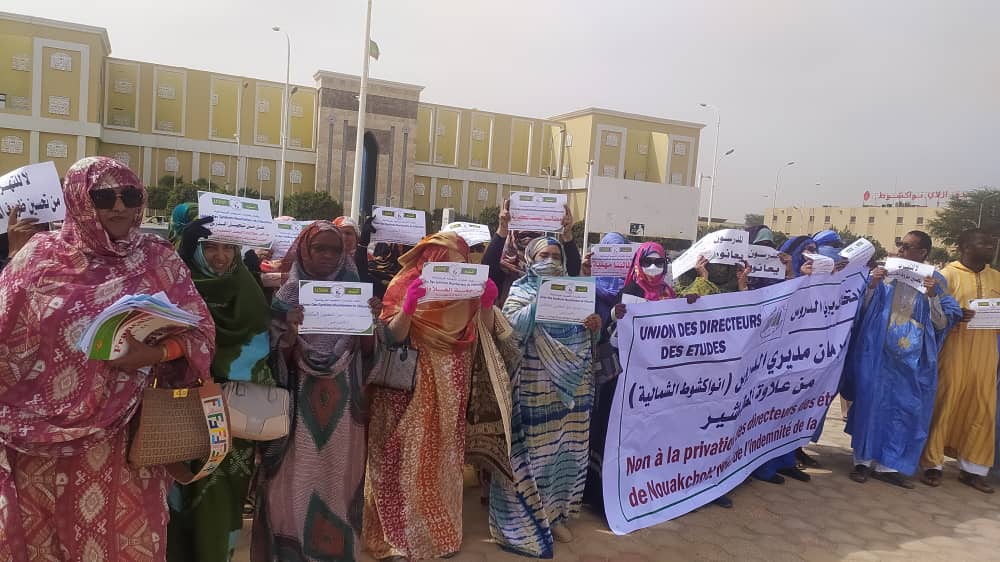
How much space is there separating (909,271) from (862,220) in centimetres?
7894

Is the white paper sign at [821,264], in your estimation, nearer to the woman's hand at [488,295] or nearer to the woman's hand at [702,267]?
the woman's hand at [702,267]

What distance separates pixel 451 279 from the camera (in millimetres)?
2988

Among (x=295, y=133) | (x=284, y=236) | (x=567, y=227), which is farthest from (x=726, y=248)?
(x=295, y=133)

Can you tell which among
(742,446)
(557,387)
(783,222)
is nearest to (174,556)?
(557,387)

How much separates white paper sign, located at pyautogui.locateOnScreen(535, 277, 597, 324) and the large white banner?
1.54 ft

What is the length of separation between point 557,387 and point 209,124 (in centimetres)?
4436

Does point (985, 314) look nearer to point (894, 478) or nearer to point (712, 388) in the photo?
point (894, 478)

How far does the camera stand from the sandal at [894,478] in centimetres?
481

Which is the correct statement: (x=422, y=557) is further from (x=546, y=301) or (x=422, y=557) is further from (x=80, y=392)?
(x=80, y=392)

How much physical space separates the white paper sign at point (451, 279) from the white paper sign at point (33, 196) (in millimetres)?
1585

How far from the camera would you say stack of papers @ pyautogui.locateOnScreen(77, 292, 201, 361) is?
5.81ft

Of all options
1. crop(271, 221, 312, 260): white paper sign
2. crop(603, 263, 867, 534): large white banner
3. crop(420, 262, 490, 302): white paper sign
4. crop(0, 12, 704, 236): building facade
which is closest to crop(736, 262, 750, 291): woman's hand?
crop(603, 263, 867, 534): large white banner

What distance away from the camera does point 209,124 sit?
42219mm

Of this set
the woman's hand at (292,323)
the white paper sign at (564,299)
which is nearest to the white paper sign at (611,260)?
the white paper sign at (564,299)
